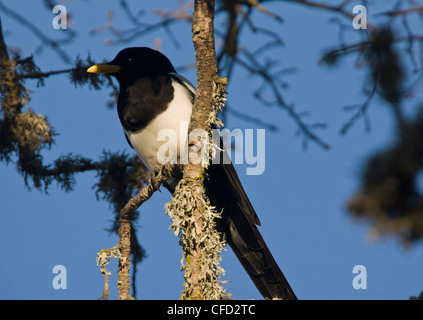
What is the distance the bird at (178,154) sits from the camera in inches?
119

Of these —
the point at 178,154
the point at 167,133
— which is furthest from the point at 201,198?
the point at 167,133

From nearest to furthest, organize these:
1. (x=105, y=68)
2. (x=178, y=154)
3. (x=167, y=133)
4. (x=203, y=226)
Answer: (x=203, y=226) < (x=178, y=154) < (x=167, y=133) < (x=105, y=68)

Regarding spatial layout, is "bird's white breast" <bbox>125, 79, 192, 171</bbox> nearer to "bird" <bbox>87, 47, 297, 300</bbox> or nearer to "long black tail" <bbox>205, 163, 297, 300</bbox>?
"bird" <bbox>87, 47, 297, 300</bbox>

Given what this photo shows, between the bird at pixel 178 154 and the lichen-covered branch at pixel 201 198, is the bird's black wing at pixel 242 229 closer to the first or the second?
the bird at pixel 178 154

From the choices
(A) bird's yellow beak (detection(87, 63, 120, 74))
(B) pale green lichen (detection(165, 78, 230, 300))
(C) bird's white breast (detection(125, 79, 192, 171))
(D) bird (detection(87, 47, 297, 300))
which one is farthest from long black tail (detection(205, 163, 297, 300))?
(A) bird's yellow beak (detection(87, 63, 120, 74))

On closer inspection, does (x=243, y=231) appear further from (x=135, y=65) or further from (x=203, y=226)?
(x=135, y=65)

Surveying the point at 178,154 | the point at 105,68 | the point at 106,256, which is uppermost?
the point at 105,68

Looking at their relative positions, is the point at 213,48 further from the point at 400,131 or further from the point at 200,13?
the point at 400,131

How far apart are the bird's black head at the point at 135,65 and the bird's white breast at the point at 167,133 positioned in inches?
9.5

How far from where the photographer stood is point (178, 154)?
9.70ft

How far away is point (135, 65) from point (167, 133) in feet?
1.83

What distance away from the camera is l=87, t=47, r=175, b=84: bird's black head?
10.9 feet

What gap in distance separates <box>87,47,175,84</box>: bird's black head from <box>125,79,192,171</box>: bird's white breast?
0.24m
